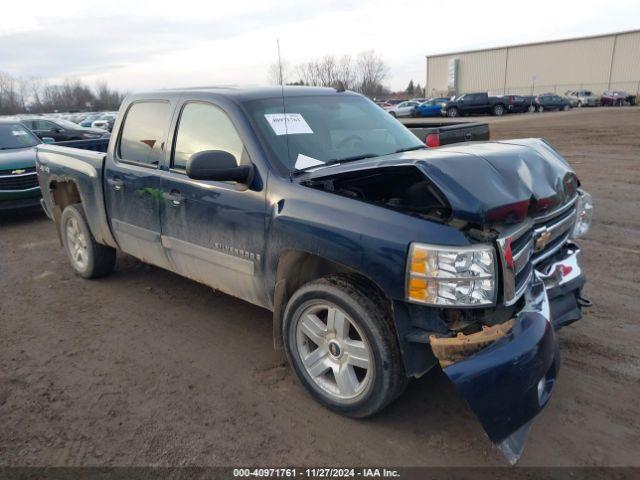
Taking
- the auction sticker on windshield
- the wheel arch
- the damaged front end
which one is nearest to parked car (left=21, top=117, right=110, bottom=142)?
the auction sticker on windshield

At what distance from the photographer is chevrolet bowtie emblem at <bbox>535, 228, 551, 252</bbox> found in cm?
297

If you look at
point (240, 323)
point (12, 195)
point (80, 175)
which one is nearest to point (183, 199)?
point (240, 323)

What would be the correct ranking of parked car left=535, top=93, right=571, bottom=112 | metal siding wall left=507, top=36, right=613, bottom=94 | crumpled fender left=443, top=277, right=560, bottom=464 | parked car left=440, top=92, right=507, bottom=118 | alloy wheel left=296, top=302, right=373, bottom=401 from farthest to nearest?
1. metal siding wall left=507, top=36, right=613, bottom=94
2. parked car left=535, top=93, right=571, bottom=112
3. parked car left=440, top=92, right=507, bottom=118
4. alloy wheel left=296, top=302, right=373, bottom=401
5. crumpled fender left=443, top=277, right=560, bottom=464

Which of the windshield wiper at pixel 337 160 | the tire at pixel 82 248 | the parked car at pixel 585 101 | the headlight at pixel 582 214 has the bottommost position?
the parked car at pixel 585 101

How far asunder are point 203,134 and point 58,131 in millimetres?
13214

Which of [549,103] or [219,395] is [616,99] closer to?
[549,103]

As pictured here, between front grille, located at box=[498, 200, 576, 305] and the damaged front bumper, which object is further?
front grille, located at box=[498, 200, 576, 305]

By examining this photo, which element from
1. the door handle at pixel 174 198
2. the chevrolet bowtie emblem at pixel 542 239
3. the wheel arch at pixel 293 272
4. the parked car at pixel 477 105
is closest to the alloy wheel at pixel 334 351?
the wheel arch at pixel 293 272

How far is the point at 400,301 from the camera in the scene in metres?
2.67

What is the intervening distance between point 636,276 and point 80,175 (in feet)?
18.2

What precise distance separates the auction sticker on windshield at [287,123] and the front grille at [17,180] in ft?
22.4

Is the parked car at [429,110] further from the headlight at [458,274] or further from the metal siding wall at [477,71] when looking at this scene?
the headlight at [458,274]

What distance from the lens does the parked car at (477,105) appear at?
36438 millimetres

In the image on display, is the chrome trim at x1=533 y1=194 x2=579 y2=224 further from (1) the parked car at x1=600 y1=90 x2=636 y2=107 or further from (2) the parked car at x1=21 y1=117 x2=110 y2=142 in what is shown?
(1) the parked car at x1=600 y1=90 x2=636 y2=107
